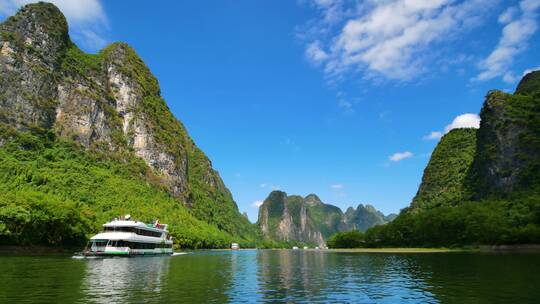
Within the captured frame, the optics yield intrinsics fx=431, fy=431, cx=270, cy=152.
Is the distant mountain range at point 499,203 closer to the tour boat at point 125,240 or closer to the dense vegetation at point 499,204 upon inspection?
the dense vegetation at point 499,204

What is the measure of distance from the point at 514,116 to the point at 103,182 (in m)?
177

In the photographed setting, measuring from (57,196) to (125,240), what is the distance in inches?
2040

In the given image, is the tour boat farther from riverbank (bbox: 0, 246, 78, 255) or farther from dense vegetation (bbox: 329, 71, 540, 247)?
dense vegetation (bbox: 329, 71, 540, 247)

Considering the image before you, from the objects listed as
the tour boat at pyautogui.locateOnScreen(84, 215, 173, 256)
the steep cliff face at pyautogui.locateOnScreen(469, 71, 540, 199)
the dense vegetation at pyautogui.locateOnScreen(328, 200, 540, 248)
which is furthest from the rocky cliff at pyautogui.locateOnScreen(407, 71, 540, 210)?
the tour boat at pyautogui.locateOnScreen(84, 215, 173, 256)

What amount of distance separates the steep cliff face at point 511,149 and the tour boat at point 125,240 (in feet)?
421

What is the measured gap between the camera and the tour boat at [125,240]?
86825 millimetres

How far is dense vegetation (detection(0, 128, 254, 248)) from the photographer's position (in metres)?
85.5

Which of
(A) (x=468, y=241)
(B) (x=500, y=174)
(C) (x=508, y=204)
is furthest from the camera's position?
(B) (x=500, y=174)

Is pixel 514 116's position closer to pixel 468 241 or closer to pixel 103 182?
pixel 468 241

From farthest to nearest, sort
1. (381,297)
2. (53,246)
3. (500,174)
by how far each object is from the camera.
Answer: (500,174) → (53,246) → (381,297)

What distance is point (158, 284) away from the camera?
40000mm

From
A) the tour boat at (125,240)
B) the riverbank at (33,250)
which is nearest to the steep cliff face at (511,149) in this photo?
the tour boat at (125,240)

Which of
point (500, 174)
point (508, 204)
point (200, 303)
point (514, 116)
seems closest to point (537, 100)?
point (514, 116)

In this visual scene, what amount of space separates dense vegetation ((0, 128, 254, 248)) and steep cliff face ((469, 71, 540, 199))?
5099 inches
